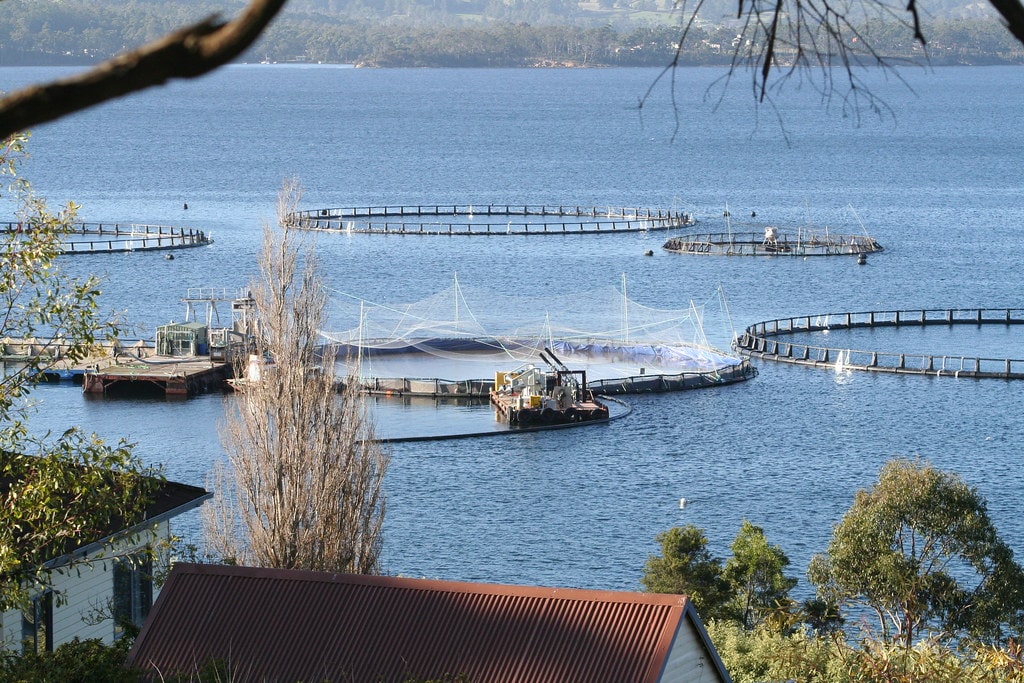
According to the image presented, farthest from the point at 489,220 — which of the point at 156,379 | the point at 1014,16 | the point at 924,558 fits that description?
the point at 1014,16

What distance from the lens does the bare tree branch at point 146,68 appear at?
3133 mm

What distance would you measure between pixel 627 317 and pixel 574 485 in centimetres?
2719

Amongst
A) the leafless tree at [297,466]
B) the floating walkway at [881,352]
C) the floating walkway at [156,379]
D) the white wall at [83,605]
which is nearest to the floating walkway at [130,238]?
the floating walkway at [156,379]

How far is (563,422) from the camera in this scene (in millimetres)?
58062

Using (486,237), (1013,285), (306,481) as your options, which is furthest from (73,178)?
(306,481)

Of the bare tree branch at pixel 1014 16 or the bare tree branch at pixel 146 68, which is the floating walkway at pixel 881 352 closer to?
the bare tree branch at pixel 1014 16

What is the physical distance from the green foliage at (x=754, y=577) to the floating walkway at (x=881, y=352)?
38.5 meters

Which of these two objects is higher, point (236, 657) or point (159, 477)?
point (159, 477)

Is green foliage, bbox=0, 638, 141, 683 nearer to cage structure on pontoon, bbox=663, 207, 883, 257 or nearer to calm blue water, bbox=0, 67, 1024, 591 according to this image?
calm blue water, bbox=0, 67, 1024, 591

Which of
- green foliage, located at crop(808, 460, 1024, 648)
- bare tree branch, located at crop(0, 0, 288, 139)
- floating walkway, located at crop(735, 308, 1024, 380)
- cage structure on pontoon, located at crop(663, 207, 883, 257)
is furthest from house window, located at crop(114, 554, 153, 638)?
cage structure on pontoon, located at crop(663, 207, 883, 257)

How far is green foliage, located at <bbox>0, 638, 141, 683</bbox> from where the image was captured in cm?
1287

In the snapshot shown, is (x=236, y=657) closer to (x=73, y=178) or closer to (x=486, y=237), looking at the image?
(x=486, y=237)

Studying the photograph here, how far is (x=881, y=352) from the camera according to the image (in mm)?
69375

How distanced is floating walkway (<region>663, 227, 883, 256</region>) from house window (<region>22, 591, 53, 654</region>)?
8904 cm
